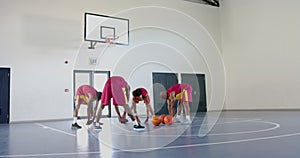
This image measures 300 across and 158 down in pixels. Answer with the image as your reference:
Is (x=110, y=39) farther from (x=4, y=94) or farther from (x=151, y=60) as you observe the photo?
(x=4, y=94)

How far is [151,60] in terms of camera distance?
1117cm

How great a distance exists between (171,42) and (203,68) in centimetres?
198

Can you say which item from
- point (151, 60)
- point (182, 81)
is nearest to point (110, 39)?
point (151, 60)

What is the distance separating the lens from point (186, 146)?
113 inches

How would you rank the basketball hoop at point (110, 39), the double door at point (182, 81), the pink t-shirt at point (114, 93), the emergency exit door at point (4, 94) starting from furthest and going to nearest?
the double door at point (182, 81), the basketball hoop at point (110, 39), the emergency exit door at point (4, 94), the pink t-shirt at point (114, 93)

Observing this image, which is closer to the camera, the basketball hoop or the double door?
the basketball hoop

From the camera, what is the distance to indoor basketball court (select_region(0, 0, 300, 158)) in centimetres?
819

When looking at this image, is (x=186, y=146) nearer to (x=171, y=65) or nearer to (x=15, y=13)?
(x=15, y=13)

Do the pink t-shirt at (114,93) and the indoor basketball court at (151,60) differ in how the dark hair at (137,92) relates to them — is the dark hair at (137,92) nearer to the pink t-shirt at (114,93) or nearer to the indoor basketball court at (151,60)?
the indoor basketball court at (151,60)

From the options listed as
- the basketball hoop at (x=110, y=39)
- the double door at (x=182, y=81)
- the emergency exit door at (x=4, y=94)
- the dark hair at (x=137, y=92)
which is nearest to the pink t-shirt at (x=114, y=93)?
the dark hair at (x=137, y=92)

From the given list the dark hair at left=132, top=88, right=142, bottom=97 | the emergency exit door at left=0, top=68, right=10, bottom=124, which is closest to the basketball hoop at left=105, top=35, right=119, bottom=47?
the emergency exit door at left=0, top=68, right=10, bottom=124

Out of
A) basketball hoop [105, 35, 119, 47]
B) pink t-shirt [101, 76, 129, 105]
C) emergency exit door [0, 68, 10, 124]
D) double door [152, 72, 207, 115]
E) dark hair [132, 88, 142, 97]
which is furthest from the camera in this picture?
double door [152, 72, 207, 115]

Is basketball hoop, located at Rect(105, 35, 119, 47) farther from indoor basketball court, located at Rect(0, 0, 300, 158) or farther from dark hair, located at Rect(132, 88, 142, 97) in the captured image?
dark hair, located at Rect(132, 88, 142, 97)

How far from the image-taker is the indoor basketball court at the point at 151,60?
8188mm
